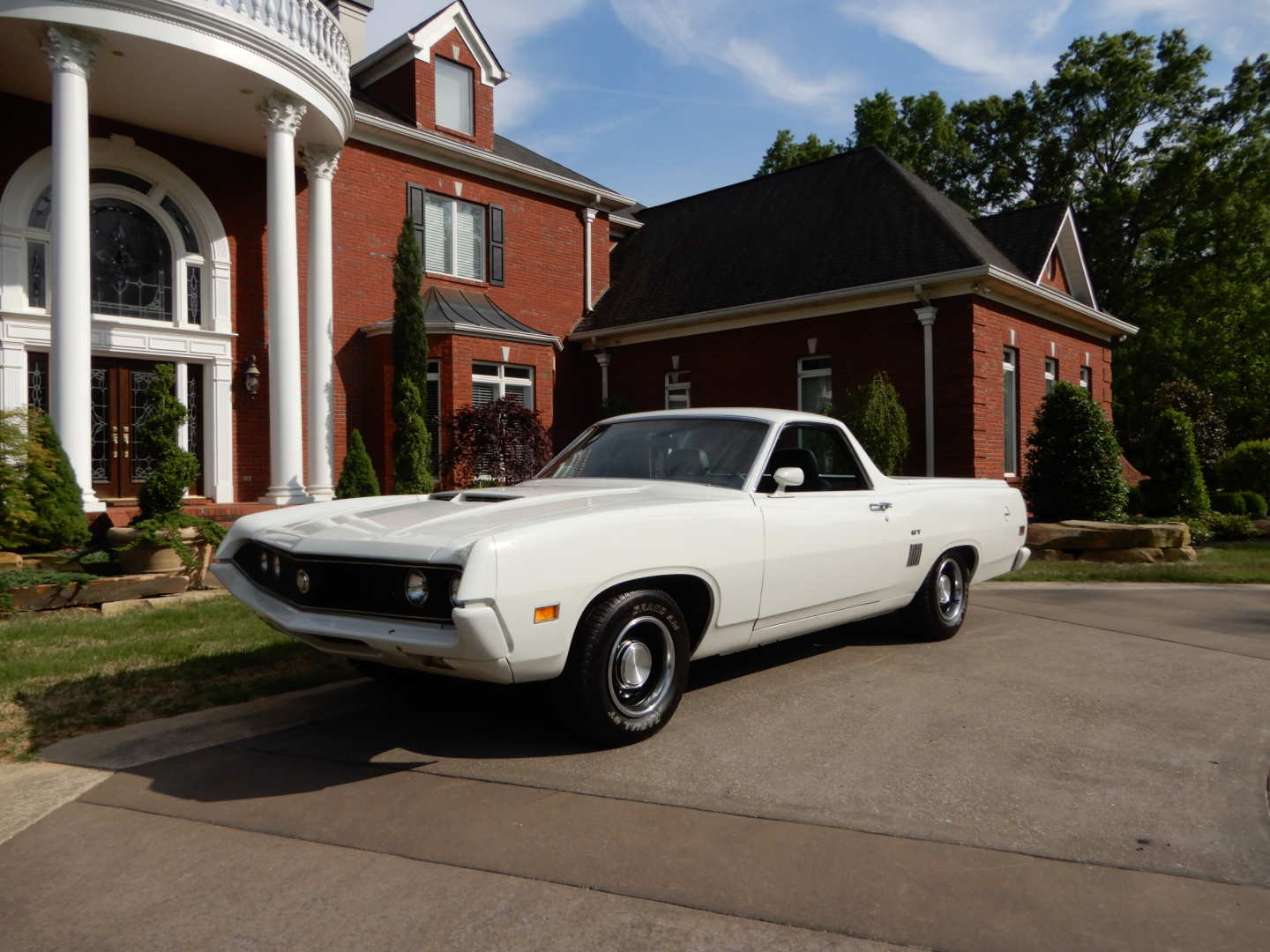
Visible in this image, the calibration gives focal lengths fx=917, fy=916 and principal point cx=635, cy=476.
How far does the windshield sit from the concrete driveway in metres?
1.18

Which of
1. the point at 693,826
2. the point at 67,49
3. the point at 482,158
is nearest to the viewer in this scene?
the point at 693,826

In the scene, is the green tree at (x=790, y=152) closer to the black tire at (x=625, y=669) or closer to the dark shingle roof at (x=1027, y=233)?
the dark shingle roof at (x=1027, y=233)

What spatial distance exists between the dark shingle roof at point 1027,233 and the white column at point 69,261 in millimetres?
15098

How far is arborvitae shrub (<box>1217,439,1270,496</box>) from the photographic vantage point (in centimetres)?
1852

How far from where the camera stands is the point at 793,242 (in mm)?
17797

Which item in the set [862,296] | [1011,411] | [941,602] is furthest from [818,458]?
[1011,411]

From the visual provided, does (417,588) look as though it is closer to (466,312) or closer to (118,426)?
(118,426)

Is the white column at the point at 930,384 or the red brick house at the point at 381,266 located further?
the white column at the point at 930,384

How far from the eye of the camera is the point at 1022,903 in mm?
2604

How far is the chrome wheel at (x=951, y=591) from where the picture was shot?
614cm

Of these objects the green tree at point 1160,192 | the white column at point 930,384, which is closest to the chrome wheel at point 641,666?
the white column at point 930,384

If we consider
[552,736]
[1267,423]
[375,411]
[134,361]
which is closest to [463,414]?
[375,411]

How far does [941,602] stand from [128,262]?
12.2 m

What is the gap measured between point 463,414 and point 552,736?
33.7ft
